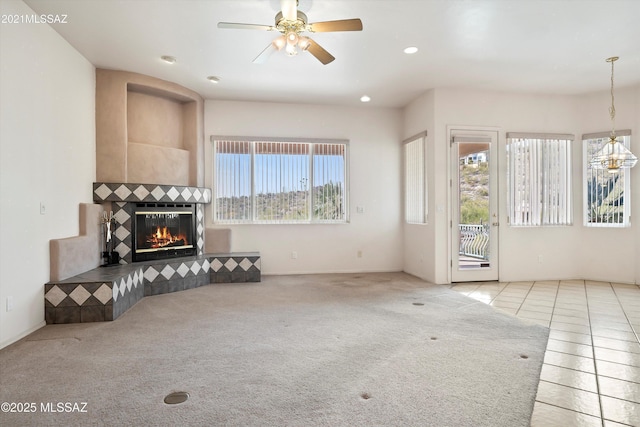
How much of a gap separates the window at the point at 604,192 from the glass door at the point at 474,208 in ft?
5.50

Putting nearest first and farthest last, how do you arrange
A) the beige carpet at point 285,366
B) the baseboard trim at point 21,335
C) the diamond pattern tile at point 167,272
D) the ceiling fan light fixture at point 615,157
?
the beige carpet at point 285,366 → the baseboard trim at point 21,335 → the ceiling fan light fixture at point 615,157 → the diamond pattern tile at point 167,272

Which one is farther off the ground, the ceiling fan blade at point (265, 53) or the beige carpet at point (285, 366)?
the ceiling fan blade at point (265, 53)

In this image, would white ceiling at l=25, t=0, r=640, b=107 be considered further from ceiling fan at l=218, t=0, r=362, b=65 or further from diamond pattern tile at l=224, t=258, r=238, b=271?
diamond pattern tile at l=224, t=258, r=238, b=271

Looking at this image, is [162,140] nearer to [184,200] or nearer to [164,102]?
[164,102]

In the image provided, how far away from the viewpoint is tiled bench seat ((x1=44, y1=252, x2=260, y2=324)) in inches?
140

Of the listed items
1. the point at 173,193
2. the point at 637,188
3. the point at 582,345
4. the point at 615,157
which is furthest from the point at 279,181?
the point at 637,188

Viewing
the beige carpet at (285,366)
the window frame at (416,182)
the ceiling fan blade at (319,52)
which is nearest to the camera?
the beige carpet at (285,366)

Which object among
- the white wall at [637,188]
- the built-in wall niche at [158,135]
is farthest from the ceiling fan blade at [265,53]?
the white wall at [637,188]

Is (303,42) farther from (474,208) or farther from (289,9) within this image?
(474,208)

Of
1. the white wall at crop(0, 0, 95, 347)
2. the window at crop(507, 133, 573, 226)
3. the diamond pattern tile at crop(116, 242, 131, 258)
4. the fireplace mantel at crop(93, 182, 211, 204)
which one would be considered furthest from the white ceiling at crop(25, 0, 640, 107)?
the diamond pattern tile at crop(116, 242, 131, 258)

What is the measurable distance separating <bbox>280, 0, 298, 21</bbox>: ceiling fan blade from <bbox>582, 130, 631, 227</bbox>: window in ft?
18.3

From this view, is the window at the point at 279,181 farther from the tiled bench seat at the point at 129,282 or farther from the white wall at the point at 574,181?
the white wall at the point at 574,181

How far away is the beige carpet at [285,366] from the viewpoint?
1.96m

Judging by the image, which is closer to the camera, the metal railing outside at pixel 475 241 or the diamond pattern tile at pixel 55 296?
the diamond pattern tile at pixel 55 296
